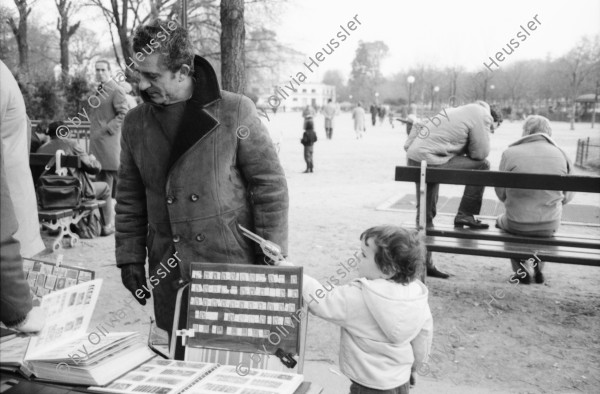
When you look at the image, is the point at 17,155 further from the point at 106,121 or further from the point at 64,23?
the point at 64,23

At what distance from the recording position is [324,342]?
4328 millimetres

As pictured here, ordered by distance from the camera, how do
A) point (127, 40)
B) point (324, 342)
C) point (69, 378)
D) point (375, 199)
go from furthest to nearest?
point (127, 40)
point (375, 199)
point (324, 342)
point (69, 378)

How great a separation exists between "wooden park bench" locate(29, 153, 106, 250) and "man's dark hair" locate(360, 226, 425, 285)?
16.8 ft

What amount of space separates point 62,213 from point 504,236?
4698 millimetres

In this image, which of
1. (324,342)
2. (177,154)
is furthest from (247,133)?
(324,342)

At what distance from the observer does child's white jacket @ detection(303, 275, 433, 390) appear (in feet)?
8.05

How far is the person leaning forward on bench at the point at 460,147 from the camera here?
5.82m

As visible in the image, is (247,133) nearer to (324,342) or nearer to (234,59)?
(324,342)

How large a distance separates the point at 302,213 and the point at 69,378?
24.2 feet

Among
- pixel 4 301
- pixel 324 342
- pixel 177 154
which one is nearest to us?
pixel 4 301

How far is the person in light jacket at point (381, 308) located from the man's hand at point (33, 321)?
1037mm
